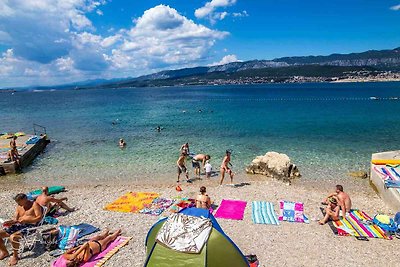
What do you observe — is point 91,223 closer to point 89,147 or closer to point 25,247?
point 25,247

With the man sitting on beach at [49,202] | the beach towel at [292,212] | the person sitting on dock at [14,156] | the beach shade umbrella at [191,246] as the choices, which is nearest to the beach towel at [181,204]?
the beach towel at [292,212]

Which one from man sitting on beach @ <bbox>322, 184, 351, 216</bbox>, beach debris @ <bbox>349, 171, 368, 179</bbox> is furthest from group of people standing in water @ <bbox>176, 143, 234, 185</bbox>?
beach debris @ <bbox>349, 171, 368, 179</bbox>

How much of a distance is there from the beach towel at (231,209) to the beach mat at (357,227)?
11.5ft

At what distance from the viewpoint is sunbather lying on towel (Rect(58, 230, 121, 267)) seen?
321 inches

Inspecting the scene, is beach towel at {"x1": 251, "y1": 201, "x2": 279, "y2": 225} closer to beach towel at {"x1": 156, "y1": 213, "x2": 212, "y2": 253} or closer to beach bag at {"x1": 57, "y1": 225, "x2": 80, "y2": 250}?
beach towel at {"x1": 156, "y1": 213, "x2": 212, "y2": 253}

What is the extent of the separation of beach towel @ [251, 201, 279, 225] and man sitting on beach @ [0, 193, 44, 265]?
792 cm

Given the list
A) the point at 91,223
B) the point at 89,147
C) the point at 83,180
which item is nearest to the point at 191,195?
the point at 91,223

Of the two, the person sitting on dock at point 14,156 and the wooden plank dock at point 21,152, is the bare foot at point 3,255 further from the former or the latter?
the person sitting on dock at point 14,156

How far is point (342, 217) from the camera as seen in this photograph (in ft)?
37.5

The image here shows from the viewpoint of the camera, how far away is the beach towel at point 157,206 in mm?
12292

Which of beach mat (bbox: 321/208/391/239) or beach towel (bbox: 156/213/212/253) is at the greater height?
beach towel (bbox: 156/213/212/253)

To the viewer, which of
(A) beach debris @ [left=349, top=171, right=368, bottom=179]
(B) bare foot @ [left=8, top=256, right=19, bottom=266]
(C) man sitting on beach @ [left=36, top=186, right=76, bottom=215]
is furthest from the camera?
(A) beach debris @ [left=349, top=171, right=368, bottom=179]

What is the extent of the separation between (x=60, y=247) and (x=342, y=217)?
10.1 meters

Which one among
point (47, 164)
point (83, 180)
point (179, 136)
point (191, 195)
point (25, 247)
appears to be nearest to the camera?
point (25, 247)
